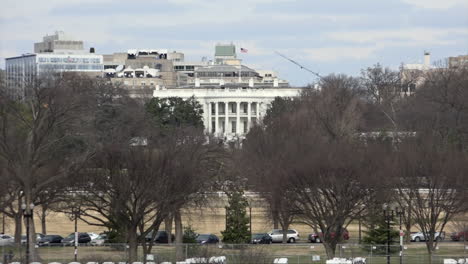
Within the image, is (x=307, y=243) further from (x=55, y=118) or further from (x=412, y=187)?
(x=55, y=118)

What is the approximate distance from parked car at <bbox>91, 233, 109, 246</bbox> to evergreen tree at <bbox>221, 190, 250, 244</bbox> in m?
6.41

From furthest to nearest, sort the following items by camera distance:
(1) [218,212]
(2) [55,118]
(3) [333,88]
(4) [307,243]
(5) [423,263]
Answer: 1. (3) [333,88]
2. (1) [218,212]
3. (4) [307,243]
4. (2) [55,118]
5. (5) [423,263]

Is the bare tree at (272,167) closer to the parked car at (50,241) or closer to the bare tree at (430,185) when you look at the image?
the bare tree at (430,185)

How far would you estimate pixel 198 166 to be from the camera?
79.8 meters

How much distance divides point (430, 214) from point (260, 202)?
13.3 metres

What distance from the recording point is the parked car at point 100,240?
82.5m

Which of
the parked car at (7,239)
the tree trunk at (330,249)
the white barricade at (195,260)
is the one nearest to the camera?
the white barricade at (195,260)

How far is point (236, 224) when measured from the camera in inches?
3349

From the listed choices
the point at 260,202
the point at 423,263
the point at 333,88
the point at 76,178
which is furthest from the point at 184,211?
the point at 333,88

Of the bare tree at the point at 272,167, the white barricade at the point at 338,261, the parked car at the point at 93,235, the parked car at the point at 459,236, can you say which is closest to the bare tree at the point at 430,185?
the parked car at the point at 459,236

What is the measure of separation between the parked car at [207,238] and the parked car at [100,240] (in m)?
4.90

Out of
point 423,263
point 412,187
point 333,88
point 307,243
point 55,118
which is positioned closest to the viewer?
point 423,263

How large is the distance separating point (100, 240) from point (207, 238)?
19.0ft

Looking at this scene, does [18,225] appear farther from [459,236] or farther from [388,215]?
[459,236]
